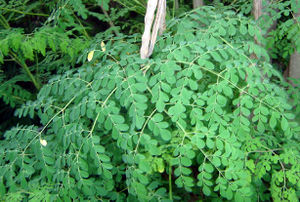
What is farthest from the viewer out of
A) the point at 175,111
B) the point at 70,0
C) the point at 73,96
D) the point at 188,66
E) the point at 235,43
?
the point at 70,0

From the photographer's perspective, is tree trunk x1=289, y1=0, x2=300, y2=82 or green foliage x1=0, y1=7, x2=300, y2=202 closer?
green foliage x1=0, y1=7, x2=300, y2=202

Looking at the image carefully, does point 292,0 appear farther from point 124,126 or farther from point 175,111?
point 124,126

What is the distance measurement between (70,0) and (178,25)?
97 cm

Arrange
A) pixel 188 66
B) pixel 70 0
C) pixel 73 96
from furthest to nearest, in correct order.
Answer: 1. pixel 70 0
2. pixel 73 96
3. pixel 188 66

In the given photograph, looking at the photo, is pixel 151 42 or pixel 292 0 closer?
pixel 151 42

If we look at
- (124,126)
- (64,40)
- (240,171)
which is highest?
(64,40)

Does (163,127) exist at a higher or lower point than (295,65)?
higher

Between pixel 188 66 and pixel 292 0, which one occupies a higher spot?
pixel 292 0

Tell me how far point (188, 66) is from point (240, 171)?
53cm

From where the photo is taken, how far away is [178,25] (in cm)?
161

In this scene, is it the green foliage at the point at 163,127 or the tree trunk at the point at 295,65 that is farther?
the tree trunk at the point at 295,65

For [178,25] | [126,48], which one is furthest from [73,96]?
[178,25]

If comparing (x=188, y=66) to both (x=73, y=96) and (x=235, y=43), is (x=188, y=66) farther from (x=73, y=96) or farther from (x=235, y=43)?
(x=73, y=96)

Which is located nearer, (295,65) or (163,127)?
(163,127)
